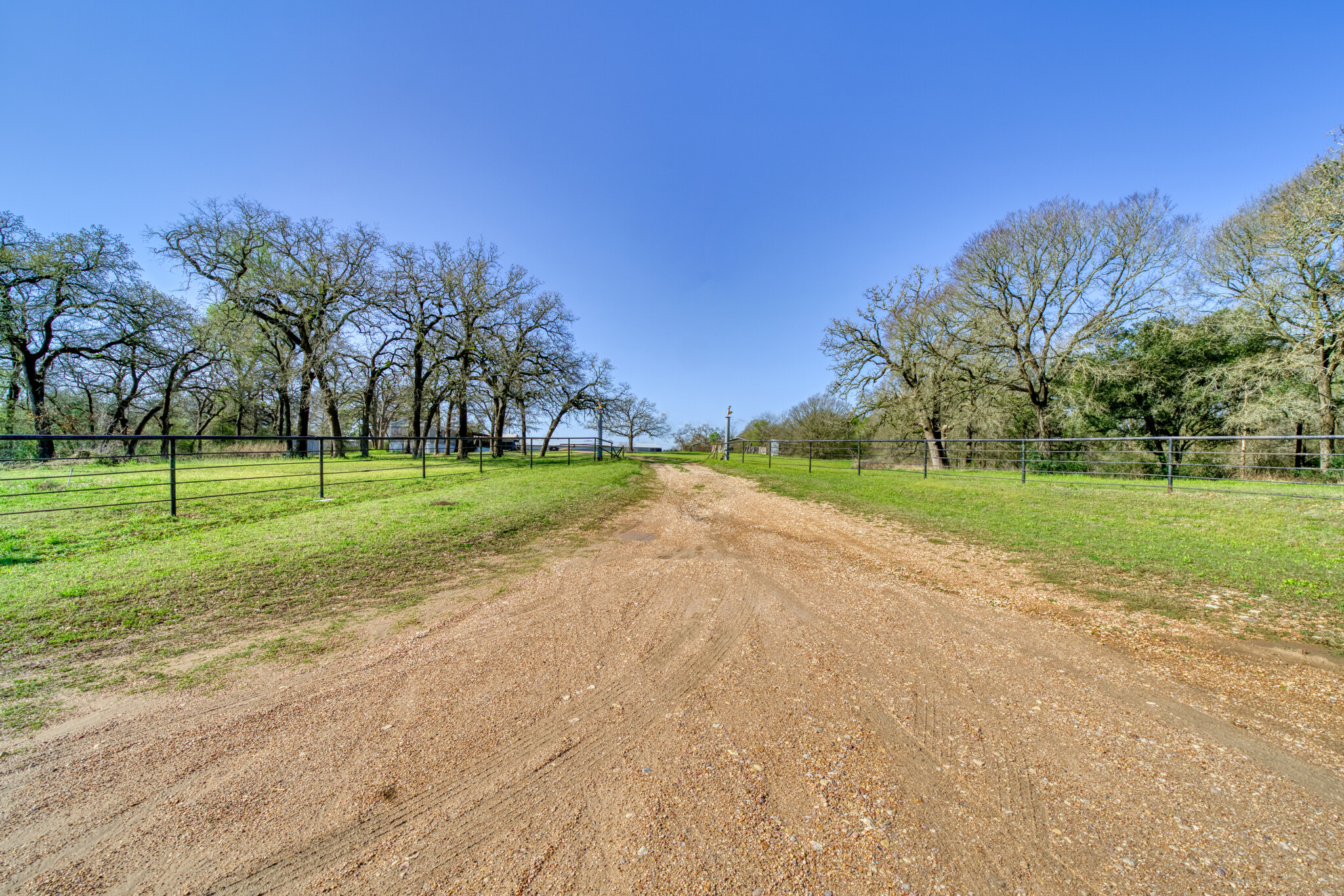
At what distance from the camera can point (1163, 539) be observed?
6.10 metres

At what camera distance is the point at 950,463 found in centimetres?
2145

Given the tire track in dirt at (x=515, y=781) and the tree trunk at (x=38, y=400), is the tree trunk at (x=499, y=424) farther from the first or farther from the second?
the tire track in dirt at (x=515, y=781)

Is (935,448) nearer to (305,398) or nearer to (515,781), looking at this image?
(515,781)

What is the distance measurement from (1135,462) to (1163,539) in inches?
256

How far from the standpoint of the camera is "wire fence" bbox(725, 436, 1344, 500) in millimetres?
9516

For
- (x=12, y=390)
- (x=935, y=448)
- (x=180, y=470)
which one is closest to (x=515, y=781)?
(x=180, y=470)

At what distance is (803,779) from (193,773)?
2.70 metres

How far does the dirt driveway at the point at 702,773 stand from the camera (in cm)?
159

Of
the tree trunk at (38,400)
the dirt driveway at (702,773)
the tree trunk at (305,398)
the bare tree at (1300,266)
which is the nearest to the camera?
the dirt driveway at (702,773)

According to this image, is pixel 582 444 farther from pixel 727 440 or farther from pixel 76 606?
pixel 76 606

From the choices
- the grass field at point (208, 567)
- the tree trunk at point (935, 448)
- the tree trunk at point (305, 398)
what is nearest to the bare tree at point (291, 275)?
the tree trunk at point (305, 398)

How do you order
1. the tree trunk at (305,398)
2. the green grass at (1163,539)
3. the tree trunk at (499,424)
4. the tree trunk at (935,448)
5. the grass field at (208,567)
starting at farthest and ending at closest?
the tree trunk at (305,398), the tree trunk at (499,424), the tree trunk at (935,448), the green grass at (1163,539), the grass field at (208,567)

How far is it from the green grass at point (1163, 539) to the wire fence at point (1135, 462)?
2.19ft

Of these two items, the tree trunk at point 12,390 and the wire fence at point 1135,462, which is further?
the tree trunk at point 12,390
